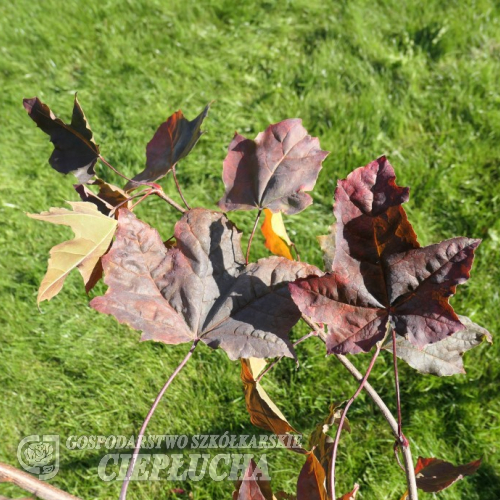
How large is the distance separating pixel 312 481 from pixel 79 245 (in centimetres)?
53

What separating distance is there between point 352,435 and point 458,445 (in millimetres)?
380

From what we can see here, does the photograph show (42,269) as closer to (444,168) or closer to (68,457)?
(68,457)

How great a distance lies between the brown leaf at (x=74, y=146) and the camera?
1.05 meters

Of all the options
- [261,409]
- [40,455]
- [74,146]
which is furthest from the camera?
[40,455]

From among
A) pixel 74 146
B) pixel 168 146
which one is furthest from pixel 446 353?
pixel 74 146

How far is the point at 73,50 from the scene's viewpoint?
10.5ft

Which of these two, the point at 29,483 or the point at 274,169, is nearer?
the point at 29,483

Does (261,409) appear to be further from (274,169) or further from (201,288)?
(274,169)

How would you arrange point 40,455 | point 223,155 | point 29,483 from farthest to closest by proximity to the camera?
1. point 223,155
2. point 40,455
3. point 29,483

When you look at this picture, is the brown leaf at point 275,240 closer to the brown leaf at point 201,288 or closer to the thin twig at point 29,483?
the brown leaf at point 201,288

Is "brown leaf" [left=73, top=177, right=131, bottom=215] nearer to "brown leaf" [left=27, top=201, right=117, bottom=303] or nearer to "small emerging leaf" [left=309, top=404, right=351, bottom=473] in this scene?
"brown leaf" [left=27, top=201, right=117, bottom=303]

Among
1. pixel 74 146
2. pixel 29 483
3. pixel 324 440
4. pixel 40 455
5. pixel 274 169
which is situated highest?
pixel 74 146

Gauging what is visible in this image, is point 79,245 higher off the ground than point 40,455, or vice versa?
point 79,245

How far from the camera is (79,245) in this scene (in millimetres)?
952
